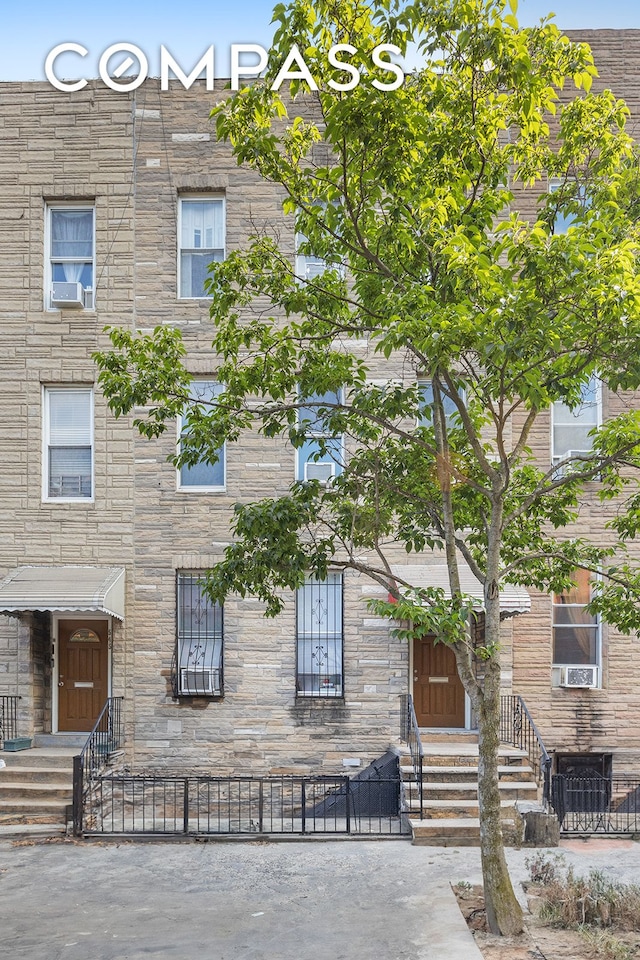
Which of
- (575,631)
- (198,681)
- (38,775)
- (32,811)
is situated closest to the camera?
(32,811)

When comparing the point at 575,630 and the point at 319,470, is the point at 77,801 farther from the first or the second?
the point at 575,630

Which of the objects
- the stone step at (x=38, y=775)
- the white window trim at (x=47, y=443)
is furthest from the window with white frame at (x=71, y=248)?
the stone step at (x=38, y=775)

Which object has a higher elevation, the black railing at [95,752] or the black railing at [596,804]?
the black railing at [95,752]

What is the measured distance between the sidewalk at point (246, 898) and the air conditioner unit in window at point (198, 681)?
10.1 feet

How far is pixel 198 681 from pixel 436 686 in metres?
3.94

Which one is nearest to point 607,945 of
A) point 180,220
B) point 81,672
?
point 81,672

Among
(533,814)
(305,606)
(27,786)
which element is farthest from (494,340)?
(27,786)

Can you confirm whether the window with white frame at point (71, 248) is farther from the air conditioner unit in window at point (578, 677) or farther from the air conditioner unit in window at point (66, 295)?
the air conditioner unit in window at point (578, 677)

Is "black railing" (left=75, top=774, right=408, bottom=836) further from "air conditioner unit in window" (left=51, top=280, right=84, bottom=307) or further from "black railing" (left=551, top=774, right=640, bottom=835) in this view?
"air conditioner unit in window" (left=51, top=280, right=84, bottom=307)

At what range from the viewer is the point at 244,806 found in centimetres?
1452

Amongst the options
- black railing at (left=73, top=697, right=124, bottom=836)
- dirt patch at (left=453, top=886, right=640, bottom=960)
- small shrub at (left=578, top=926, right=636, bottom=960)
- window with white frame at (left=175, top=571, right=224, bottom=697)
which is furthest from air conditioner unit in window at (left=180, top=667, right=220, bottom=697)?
small shrub at (left=578, top=926, right=636, bottom=960)

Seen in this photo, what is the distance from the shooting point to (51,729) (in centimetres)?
1553

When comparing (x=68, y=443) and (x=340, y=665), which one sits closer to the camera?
(x=340, y=665)

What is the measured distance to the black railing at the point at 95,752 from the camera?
12625 mm
